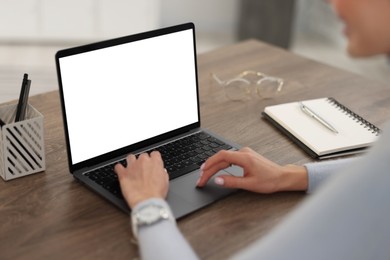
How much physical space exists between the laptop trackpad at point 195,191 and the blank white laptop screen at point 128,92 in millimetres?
171

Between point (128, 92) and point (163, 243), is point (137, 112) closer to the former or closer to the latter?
point (128, 92)

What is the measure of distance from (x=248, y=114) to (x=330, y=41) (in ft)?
9.24

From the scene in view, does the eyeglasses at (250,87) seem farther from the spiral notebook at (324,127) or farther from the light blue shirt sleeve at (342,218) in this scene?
the light blue shirt sleeve at (342,218)

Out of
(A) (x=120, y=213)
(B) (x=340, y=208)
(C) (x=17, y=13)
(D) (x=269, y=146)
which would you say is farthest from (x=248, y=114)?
(C) (x=17, y=13)

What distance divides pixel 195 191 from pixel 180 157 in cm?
14

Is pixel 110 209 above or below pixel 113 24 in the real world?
above

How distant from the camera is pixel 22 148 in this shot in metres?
1.29

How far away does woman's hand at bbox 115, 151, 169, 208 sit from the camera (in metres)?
1.15

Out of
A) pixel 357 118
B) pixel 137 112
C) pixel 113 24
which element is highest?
pixel 137 112

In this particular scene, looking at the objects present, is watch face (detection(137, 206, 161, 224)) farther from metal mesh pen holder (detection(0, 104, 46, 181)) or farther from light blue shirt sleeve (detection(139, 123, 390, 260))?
metal mesh pen holder (detection(0, 104, 46, 181))

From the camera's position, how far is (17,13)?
3.88m

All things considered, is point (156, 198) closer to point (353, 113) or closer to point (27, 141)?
point (27, 141)

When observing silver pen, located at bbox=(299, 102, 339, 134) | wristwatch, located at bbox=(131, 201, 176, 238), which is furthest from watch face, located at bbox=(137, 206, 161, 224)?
silver pen, located at bbox=(299, 102, 339, 134)

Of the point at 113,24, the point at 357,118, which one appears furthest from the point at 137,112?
the point at 113,24
